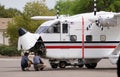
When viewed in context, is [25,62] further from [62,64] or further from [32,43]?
[62,64]

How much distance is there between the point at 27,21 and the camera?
226 ft

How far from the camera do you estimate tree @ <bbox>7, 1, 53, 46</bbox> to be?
68125mm

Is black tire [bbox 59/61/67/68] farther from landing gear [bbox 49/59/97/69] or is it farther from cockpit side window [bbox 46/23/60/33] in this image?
cockpit side window [bbox 46/23/60/33]

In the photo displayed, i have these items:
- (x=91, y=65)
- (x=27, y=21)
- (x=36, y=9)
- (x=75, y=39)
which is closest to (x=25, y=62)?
(x=75, y=39)

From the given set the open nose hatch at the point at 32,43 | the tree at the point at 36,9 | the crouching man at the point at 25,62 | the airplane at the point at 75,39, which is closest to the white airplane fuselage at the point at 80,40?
the airplane at the point at 75,39

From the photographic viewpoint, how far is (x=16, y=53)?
207 ft

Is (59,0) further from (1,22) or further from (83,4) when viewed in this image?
(83,4)

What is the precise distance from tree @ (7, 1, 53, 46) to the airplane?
36950mm

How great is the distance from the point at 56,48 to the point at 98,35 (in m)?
2.61

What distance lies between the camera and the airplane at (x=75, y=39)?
28344 millimetres

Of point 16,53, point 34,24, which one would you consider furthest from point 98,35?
point 34,24

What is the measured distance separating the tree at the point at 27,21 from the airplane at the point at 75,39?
36950 mm

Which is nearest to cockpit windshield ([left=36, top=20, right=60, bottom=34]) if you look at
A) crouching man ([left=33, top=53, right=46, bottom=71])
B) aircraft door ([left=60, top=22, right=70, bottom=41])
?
aircraft door ([left=60, top=22, right=70, bottom=41])
